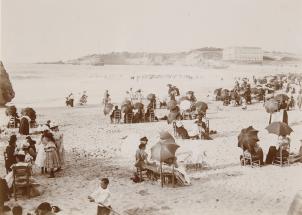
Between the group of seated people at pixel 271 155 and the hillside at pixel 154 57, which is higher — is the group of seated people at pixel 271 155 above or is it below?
below

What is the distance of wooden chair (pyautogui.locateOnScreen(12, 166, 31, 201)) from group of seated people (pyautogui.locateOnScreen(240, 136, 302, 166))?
5.81m

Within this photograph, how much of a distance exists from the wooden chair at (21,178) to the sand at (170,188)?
341 mm

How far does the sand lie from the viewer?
10.5m

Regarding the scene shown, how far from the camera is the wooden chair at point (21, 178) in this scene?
10.8m

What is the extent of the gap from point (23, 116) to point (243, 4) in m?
9.08

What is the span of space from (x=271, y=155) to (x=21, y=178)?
6663 mm

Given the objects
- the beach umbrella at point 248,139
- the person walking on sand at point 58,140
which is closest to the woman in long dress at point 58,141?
the person walking on sand at point 58,140

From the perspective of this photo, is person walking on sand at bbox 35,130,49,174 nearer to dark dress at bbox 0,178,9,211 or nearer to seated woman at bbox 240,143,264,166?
dark dress at bbox 0,178,9,211

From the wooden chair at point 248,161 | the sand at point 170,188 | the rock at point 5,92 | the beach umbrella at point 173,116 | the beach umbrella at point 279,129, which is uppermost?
the rock at point 5,92

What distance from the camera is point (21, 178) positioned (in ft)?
35.9

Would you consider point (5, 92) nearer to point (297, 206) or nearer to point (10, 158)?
point (10, 158)

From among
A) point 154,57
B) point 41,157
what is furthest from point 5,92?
point 41,157

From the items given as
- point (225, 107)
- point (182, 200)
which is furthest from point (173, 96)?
point (182, 200)

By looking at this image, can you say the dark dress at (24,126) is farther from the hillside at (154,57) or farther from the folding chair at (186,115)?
the folding chair at (186,115)
